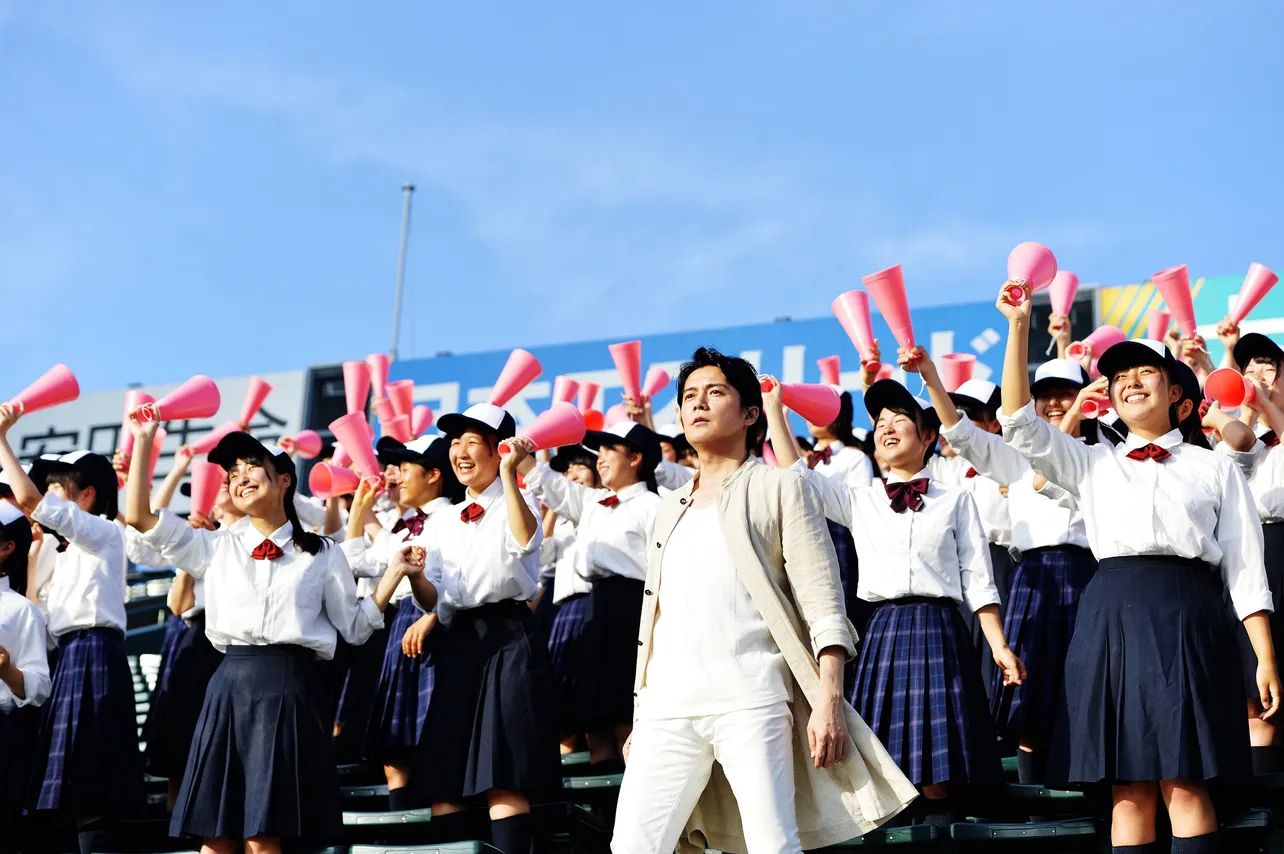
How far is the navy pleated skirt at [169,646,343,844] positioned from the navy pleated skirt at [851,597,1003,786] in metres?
2.01

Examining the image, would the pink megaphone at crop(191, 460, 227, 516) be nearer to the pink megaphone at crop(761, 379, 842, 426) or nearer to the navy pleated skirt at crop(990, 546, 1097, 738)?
the pink megaphone at crop(761, 379, 842, 426)

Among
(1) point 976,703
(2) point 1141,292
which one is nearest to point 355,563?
(1) point 976,703

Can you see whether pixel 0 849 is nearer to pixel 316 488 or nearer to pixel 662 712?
pixel 316 488

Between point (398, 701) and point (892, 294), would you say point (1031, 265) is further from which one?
point (398, 701)

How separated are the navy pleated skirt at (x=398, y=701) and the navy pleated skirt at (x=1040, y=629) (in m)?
2.39

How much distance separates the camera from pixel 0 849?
575 centimetres

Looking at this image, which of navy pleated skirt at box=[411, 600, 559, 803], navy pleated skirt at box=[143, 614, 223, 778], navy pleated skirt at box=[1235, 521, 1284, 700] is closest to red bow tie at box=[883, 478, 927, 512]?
navy pleated skirt at box=[1235, 521, 1284, 700]

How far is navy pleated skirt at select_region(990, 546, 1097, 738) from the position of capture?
18.5ft

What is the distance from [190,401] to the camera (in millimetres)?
5812

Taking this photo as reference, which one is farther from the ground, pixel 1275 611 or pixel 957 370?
pixel 957 370

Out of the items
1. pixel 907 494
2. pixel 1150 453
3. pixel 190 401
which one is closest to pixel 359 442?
pixel 190 401

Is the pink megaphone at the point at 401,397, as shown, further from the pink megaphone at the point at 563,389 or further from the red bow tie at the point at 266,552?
the red bow tie at the point at 266,552

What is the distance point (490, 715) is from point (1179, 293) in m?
3.23

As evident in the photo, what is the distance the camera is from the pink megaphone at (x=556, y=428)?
5.63 m
